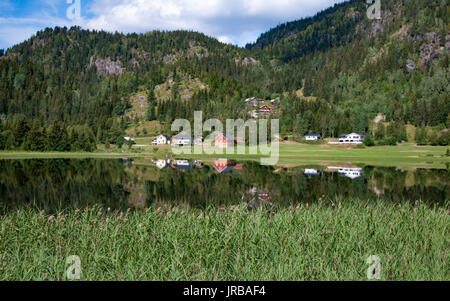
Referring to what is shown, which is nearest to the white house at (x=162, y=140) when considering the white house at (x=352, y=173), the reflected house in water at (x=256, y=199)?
the white house at (x=352, y=173)

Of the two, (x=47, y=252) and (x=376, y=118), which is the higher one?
(x=376, y=118)

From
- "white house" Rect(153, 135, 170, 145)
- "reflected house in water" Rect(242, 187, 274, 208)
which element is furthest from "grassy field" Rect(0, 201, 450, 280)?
"white house" Rect(153, 135, 170, 145)

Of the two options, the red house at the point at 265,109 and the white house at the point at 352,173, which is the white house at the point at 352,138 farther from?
the white house at the point at 352,173

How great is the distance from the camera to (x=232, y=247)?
10922 millimetres

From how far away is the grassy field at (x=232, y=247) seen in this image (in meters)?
8.81

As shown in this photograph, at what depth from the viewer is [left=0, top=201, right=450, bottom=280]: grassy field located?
881cm

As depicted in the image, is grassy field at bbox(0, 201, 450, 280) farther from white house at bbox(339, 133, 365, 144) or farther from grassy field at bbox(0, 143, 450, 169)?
white house at bbox(339, 133, 365, 144)

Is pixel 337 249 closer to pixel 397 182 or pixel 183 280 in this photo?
pixel 183 280

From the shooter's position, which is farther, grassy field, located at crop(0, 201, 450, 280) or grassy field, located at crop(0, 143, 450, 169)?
grassy field, located at crop(0, 143, 450, 169)

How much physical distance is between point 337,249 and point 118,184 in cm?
2493

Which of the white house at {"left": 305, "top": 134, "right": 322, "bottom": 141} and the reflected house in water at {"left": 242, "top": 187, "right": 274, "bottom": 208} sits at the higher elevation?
the white house at {"left": 305, "top": 134, "right": 322, "bottom": 141}

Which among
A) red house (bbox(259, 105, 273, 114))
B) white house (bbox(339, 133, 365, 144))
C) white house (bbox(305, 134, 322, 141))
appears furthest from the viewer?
red house (bbox(259, 105, 273, 114))

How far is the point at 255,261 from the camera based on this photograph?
9.90 meters
